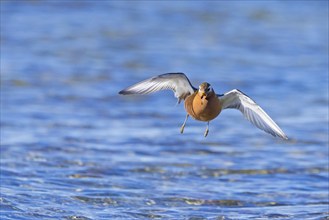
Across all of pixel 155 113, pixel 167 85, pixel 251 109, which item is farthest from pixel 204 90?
pixel 155 113

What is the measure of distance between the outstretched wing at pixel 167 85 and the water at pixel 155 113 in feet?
3.87

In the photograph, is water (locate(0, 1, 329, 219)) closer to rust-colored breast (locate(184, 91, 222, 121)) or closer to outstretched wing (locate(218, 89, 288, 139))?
outstretched wing (locate(218, 89, 288, 139))

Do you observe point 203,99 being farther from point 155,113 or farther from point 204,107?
point 155,113

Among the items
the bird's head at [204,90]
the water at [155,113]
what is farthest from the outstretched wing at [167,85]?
the water at [155,113]

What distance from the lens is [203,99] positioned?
6539 millimetres

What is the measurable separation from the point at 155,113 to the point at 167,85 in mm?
4603

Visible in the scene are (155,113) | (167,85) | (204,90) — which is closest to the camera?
(204,90)

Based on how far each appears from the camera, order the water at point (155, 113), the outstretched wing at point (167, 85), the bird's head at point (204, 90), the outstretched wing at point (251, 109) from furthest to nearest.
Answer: the water at point (155, 113)
the outstretched wing at point (251, 109)
the outstretched wing at point (167, 85)
the bird's head at point (204, 90)

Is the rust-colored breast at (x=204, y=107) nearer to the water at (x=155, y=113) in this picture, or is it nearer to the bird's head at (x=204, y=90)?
the bird's head at (x=204, y=90)

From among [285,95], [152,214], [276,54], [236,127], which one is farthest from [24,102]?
[276,54]

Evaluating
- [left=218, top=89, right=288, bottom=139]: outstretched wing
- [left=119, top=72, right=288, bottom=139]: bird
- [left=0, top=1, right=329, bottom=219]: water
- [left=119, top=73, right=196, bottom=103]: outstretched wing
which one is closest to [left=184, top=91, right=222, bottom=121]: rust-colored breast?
[left=119, top=72, right=288, bottom=139]: bird

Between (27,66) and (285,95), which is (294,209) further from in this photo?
(27,66)

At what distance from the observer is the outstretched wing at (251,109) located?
7258 mm

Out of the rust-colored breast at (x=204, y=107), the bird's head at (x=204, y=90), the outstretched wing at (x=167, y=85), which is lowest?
the rust-colored breast at (x=204, y=107)
